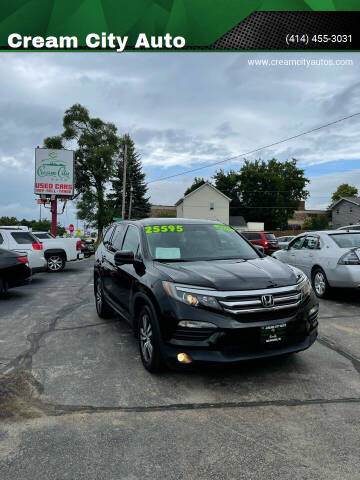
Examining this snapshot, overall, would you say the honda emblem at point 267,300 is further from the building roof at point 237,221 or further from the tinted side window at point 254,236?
the building roof at point 237,221

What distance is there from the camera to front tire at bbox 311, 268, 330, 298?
25.3 ft

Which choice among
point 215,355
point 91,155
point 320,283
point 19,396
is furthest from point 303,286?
point 91,155

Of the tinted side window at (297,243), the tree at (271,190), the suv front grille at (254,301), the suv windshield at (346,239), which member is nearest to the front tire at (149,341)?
the suv front grille at (254,301)

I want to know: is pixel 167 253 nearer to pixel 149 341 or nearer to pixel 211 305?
→ pixel 149 341

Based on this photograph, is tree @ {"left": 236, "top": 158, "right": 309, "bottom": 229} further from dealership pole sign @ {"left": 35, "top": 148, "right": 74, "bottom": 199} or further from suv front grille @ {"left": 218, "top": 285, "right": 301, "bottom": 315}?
suv front grille @ {"left": 218, "top": 285, "right": 301, "bottom": 315}

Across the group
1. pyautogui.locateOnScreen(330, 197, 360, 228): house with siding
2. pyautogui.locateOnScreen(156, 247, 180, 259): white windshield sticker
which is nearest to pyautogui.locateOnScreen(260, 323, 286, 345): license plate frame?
pyautogui.locateOnScreen(156, 247, 180, 259): white windshield sticker

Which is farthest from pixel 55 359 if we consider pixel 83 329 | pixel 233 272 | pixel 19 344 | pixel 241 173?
pixel 241 173

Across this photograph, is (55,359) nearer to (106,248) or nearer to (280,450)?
(106,248)

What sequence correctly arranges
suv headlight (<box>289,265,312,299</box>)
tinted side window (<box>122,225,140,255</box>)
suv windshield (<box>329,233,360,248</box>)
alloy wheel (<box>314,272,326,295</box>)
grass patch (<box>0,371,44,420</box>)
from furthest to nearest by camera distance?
alloy wheel (<box>314,272,326,295</box>) → suv windshield (<box>329,233,360,248</box>) → tinted side window (<box>122,225,140,255</box>) → suv headlight (<box>289,265,312,299</box>) → grass patch (<box>0,371,44,420</box>)

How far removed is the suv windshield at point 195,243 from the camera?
4.39 metres

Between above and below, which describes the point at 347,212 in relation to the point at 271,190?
below

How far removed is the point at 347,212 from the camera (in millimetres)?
59969

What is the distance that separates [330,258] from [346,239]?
2.04 ft

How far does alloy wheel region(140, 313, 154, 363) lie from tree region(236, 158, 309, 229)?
71.3 metres
